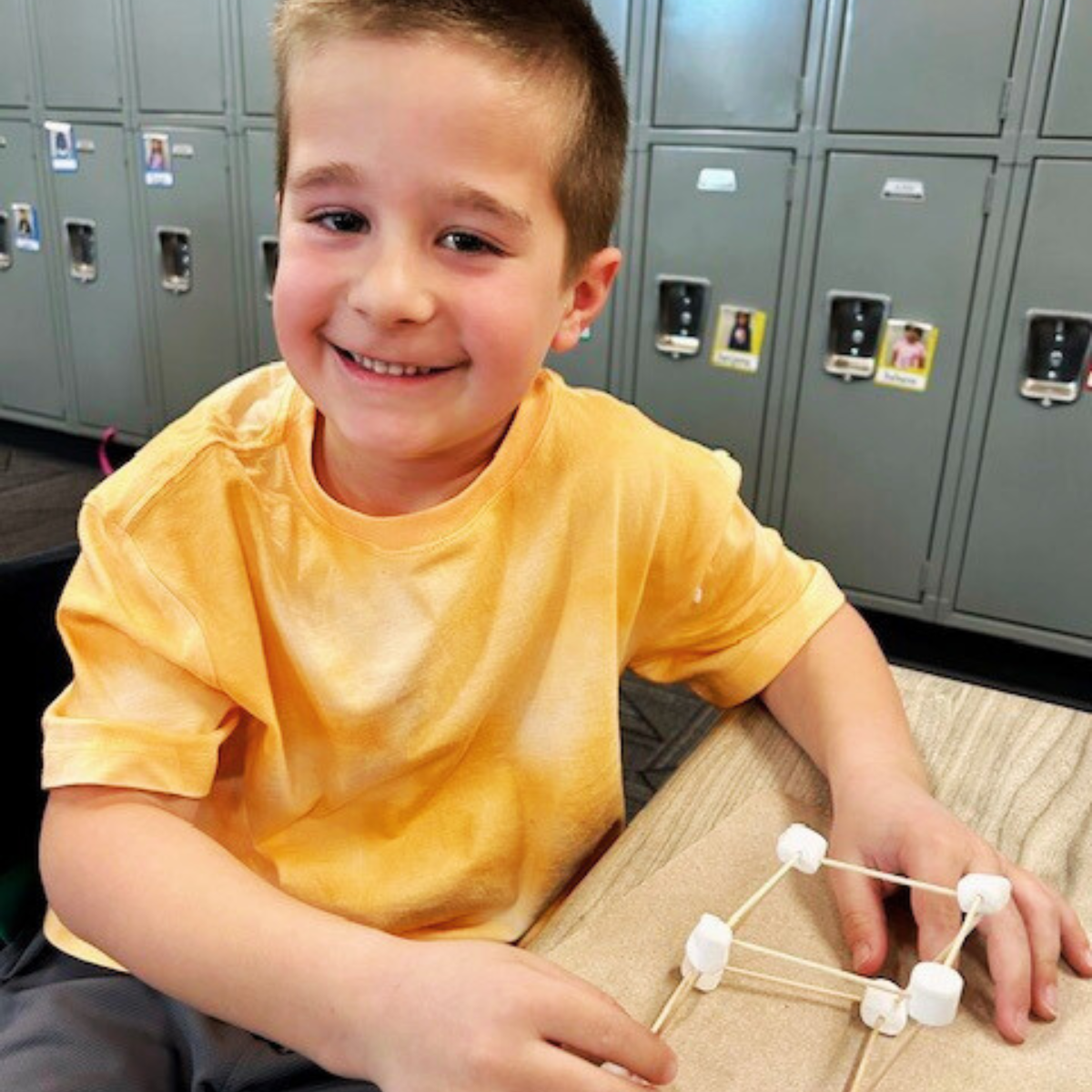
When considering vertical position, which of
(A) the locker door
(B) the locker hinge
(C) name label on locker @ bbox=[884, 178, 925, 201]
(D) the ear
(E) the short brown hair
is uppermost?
(A) the locker door

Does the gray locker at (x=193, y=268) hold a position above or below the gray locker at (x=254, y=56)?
below

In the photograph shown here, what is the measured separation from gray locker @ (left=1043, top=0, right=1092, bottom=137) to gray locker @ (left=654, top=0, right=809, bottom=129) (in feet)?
2.01

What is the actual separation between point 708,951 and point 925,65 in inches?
105

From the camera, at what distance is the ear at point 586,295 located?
0.82 m

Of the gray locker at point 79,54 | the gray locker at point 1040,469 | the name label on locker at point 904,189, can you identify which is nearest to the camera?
the gray locker at point 1040,469

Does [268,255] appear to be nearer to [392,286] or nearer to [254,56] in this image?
[254,56]

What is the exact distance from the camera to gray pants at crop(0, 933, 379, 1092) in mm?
670

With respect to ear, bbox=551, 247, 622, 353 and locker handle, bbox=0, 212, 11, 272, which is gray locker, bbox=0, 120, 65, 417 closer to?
locker handle, bbox=0, 212, 11, 272

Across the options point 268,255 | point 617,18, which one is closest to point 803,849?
point 617,18

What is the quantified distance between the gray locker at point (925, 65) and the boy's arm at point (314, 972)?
8.57ft

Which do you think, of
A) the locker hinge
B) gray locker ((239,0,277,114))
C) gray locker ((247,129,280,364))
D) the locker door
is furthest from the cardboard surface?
gray locker ((239,0,277,114))

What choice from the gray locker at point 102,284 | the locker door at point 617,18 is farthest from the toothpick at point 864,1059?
the gray locker at point 102,284

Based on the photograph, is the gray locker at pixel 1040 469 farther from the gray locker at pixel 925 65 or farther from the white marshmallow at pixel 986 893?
the white marshmallow at pixel 986 893

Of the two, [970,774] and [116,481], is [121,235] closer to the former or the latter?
[116,481]
